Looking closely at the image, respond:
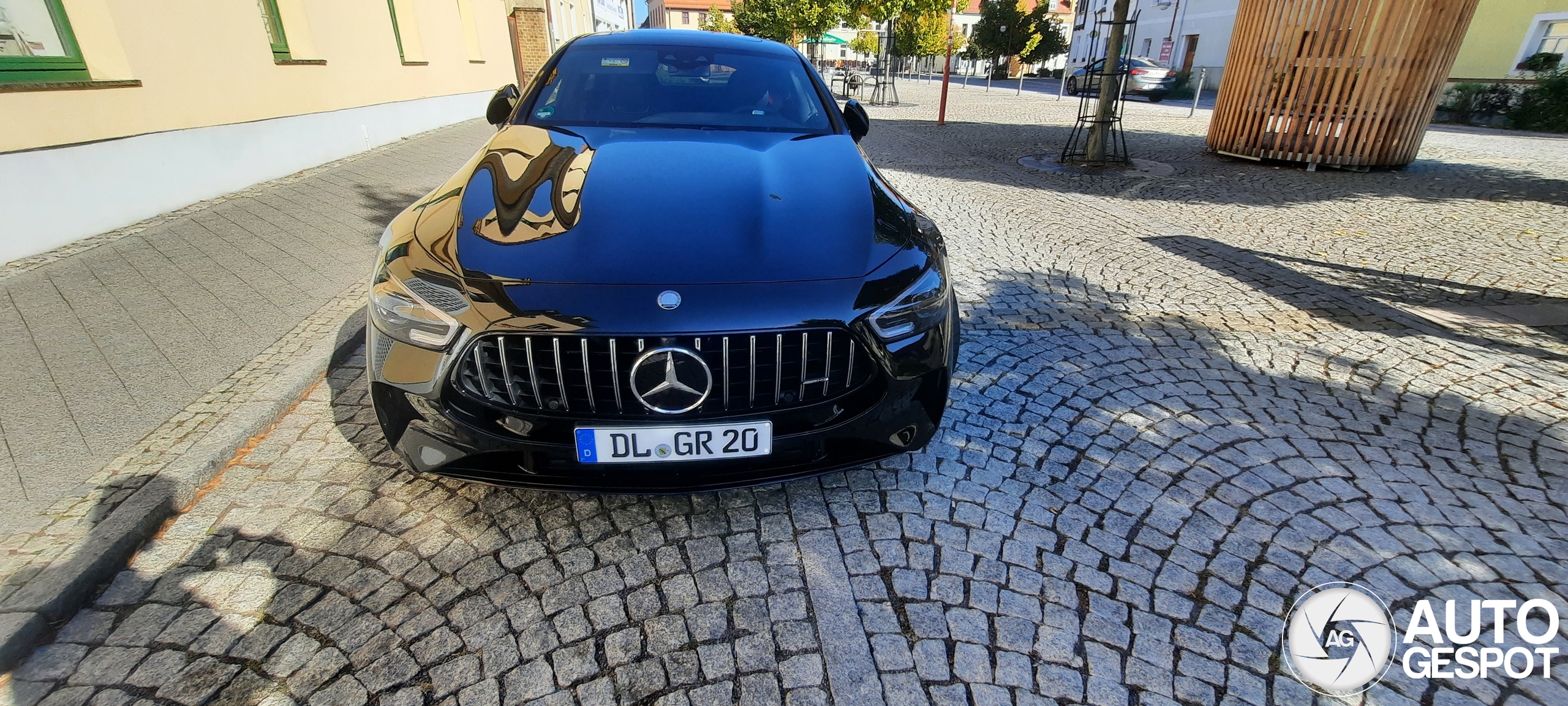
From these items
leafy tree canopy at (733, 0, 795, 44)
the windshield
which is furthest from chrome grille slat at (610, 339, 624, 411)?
leafy tree canopy at (733, 0, 795, 44)

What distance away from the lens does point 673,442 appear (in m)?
1.88

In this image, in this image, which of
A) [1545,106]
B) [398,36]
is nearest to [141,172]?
[398,36]

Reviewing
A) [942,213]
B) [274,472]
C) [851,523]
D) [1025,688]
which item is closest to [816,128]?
[851,523]

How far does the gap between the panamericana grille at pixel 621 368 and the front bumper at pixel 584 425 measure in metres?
0.04

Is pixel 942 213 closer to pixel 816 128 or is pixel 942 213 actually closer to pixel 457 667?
pixel 816 128

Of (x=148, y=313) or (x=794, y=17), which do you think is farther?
(x=794, y=17)

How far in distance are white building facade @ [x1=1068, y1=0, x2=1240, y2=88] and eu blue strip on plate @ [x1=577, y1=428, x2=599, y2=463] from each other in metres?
29.1

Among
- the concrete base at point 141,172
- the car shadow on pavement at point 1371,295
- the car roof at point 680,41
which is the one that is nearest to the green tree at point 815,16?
the concrete base at point 141,172

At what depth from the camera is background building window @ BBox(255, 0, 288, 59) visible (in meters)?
7.43

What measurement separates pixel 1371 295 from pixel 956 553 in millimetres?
4263

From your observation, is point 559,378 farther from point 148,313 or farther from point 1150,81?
point 1150,81

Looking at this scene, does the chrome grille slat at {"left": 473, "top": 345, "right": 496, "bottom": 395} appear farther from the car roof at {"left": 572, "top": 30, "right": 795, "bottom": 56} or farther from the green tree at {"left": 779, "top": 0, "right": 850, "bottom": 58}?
the green tree at {"left": 779, "top": 0, "right": 850, "bottom": 58}

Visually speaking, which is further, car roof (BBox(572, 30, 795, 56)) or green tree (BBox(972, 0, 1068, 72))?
green tree (BBox(972, 0, 1068, 72))

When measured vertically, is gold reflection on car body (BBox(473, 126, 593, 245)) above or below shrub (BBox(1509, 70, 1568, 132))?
above
